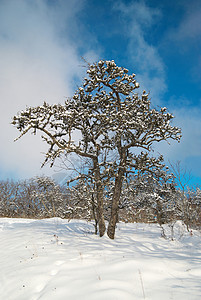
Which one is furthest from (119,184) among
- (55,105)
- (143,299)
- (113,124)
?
(143,299)

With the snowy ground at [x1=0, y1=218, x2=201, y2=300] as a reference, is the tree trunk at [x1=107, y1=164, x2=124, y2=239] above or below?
above

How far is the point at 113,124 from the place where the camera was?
8.16 m

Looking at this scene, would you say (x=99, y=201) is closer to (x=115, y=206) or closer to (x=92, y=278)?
(x=115, y=206)

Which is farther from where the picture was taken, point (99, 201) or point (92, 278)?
point (99, 201)

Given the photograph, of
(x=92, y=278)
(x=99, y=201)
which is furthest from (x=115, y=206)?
(x=92, y=278)

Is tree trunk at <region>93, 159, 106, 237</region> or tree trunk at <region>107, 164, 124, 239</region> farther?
tree trunk at <region>107, 164, 124, 239</region>

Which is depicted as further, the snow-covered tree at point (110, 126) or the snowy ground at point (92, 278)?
the snow-covered tree at point (110, 126)

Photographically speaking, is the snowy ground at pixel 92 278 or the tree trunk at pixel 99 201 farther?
the tree trunk at pixel 99 201

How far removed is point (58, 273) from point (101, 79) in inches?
306

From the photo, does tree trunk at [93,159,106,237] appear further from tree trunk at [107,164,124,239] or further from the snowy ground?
the snowy ground

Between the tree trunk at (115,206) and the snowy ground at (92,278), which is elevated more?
the tree trunk at (115,206)

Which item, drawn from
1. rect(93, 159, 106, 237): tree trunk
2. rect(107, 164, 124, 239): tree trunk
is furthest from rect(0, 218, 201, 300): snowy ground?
rect(107, 164, 124, 239): tree trunk

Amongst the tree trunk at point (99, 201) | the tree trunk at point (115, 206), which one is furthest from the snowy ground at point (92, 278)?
the tree trunk at point (115, 206)

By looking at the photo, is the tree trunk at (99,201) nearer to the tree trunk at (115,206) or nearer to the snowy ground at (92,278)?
the tree trunk at (115,206)
